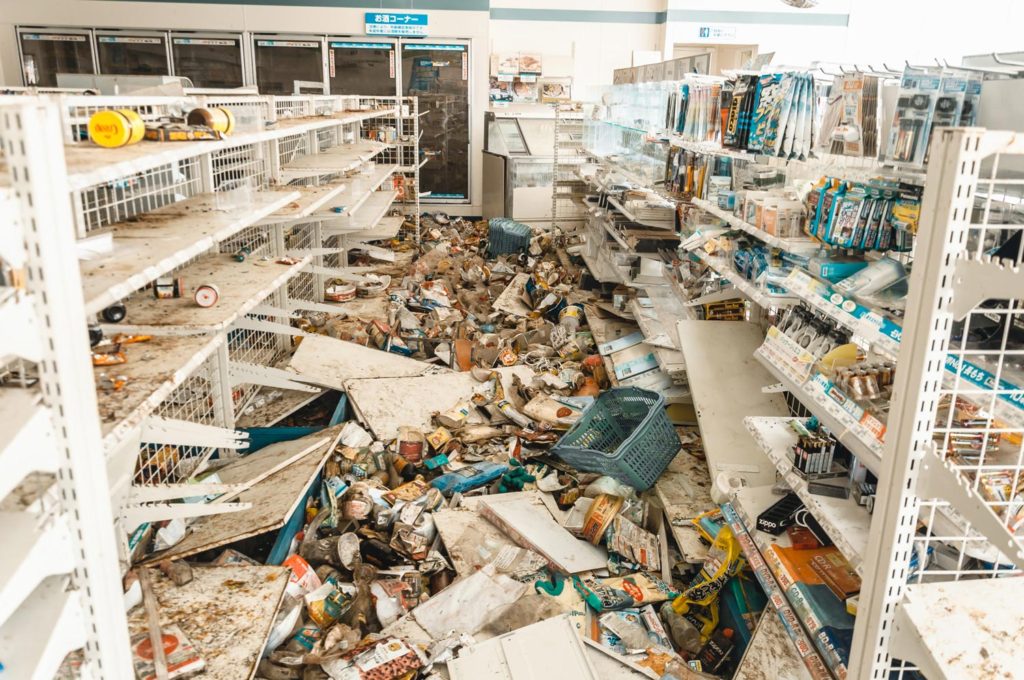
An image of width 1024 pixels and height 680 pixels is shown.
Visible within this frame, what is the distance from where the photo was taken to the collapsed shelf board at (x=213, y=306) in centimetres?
250

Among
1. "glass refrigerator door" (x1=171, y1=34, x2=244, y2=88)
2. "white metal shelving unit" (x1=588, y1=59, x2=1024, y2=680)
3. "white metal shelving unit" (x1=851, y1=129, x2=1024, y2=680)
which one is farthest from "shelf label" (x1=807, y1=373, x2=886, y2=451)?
"glass refrigerator door" (x1=171, y1=34, x2=244, y2=88)

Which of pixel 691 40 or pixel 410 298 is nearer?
pixel 410 298

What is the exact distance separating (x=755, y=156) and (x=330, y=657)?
105 inches

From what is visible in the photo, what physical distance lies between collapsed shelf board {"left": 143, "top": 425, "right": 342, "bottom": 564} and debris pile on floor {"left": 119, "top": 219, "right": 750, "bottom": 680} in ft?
0.03

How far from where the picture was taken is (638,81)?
6.79 metres

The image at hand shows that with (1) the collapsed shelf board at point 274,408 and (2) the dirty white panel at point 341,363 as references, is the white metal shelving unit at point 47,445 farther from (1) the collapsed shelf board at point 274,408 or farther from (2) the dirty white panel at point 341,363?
(2) the dirty white panel at point 341,363

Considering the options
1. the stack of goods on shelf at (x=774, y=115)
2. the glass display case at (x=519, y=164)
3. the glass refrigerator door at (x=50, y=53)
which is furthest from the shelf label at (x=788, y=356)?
the glass refrigerator door at (x=50, y=53)

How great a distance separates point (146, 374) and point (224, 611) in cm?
84

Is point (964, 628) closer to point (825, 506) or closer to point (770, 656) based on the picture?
point (825, 506)

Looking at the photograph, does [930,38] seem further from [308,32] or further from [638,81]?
[308,32]

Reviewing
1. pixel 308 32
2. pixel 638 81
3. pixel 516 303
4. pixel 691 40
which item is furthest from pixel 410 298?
pixel 691 40

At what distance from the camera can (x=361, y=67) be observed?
1012 centimetres

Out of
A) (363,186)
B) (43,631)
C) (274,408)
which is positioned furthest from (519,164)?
(43,631)

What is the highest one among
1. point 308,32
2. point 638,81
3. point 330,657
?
point 308,32
